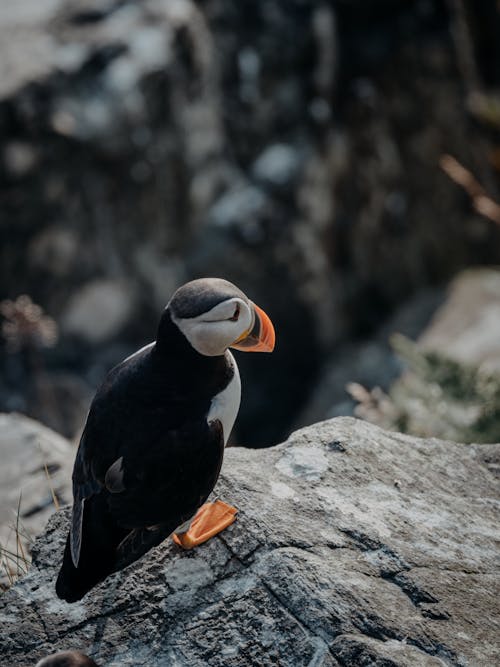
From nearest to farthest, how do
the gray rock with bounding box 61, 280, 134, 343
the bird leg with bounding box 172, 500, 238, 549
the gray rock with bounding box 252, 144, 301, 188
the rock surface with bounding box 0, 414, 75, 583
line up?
the bird leg with bounding box 172, 500, 238, 549 < the rock surface with bounding box 0, 414, 75, 583 < the gray rock with bounding box 61, 280, 134, 343 < the gray rock with bounding box 252, 144, 301, 188

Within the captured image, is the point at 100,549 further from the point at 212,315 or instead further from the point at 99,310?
the point at 99,310

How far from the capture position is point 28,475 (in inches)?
191

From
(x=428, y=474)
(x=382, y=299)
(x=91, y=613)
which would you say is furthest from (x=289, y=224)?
(x=91, y=613)

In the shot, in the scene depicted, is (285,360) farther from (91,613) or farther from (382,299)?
(91,613)

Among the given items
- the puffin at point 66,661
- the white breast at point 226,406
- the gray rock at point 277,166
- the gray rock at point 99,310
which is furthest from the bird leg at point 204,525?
the gray rock at point 277,166

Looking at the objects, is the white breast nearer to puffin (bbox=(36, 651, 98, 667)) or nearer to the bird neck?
the bird neck

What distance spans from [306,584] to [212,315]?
1038mm

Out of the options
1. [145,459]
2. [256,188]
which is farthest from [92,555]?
[256,188]

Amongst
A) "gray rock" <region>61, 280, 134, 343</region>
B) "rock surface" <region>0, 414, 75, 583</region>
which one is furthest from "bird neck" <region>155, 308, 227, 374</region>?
"gray rock" <region>61, 280, 134, 343</region>

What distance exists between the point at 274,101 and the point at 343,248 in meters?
1.77

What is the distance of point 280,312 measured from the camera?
31.1 feet

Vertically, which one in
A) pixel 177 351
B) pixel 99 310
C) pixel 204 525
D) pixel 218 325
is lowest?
pixel 99 310

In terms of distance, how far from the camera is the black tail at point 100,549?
327 centimetres

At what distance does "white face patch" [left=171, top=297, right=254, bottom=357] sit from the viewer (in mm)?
3391
